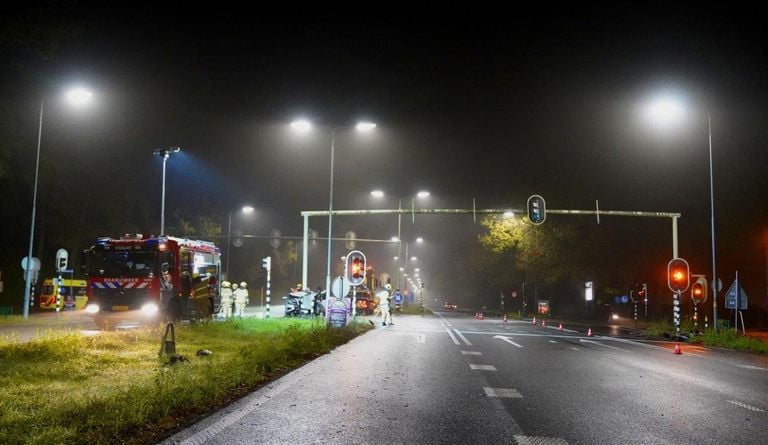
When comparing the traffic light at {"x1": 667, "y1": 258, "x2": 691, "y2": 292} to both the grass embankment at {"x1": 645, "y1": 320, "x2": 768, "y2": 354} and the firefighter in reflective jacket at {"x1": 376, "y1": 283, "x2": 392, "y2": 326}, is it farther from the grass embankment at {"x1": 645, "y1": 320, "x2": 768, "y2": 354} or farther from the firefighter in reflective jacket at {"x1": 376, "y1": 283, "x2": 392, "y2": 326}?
the firefighter in reflective jacket at {"x1": 376, "y1": 283, "x2": 392, "y2": 326}

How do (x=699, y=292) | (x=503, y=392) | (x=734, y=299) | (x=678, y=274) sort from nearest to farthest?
(x=503, y=392)
(x=734, y=299)
(x=678, y=274)
(x=699, y=292)

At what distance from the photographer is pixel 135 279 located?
2111cm

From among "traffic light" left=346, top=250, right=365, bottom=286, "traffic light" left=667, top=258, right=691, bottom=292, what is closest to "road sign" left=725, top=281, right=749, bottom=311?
"traffic light" left=667, top=258, right=691, bottom=292

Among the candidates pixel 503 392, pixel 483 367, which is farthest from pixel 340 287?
pixel 503 392

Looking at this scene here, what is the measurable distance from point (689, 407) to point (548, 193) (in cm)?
4386

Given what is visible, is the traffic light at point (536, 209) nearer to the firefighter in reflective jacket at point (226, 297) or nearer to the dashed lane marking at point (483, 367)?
the firefighter in reflective jacket at point (226, 297)

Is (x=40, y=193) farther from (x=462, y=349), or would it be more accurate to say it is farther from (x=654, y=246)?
(x=654, y=246)

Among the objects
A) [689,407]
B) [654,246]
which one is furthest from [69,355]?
A: [654,246]

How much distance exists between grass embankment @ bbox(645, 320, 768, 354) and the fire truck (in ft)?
62.2

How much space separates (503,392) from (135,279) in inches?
603

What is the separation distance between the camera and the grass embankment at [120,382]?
6.22 metres

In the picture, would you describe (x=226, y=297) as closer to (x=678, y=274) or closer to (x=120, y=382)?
(x=678, y=274)

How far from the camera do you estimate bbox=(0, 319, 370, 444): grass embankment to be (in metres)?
6.22

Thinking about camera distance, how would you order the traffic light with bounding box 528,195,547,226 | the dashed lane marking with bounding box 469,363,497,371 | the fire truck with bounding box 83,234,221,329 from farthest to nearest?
the traffic light with bounding box 528,195,547,226 < the fire truck with bounding box 83,234,221,329 < the dashed lane marking with bounding box 469,363,497,371
